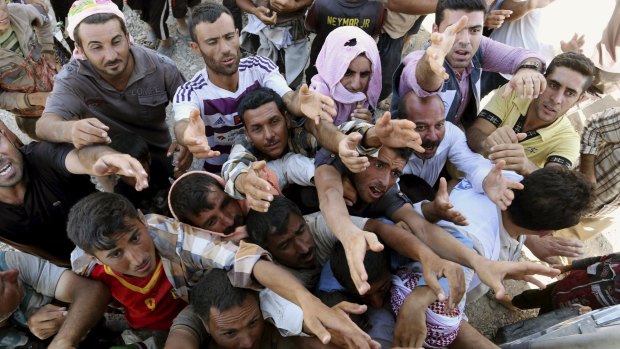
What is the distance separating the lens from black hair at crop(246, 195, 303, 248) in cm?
209

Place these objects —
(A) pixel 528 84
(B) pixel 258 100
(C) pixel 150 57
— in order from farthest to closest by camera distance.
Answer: (C) pixel 150 57 < (B) pixel 258 100 < (A) pixel 528 84

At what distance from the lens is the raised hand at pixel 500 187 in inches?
79.5

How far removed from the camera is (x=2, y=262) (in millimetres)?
2062

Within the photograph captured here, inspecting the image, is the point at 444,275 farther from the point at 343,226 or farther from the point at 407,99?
the point at 407,99

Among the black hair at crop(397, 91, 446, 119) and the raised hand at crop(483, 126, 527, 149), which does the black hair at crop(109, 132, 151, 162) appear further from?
the raised hand at crop(483, 126, 527, 149)

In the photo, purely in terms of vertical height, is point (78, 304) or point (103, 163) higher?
point (103, 163)

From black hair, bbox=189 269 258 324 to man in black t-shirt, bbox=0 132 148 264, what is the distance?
2.57 feet

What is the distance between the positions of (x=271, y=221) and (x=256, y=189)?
0.73 feet

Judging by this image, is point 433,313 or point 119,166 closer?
point 433,313

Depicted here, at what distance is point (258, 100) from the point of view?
98.2 inches

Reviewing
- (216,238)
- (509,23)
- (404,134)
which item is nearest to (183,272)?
(216,238)

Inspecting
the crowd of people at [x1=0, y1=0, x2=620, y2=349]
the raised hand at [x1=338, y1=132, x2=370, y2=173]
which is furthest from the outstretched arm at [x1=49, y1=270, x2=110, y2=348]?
the raised hand at [x1=338, y1=132, x2=370, y2=173]

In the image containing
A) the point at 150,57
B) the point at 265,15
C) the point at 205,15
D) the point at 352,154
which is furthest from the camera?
the point at 265,15

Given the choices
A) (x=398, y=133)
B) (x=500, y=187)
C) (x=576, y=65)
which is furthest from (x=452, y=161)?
(x=576, y=65)
